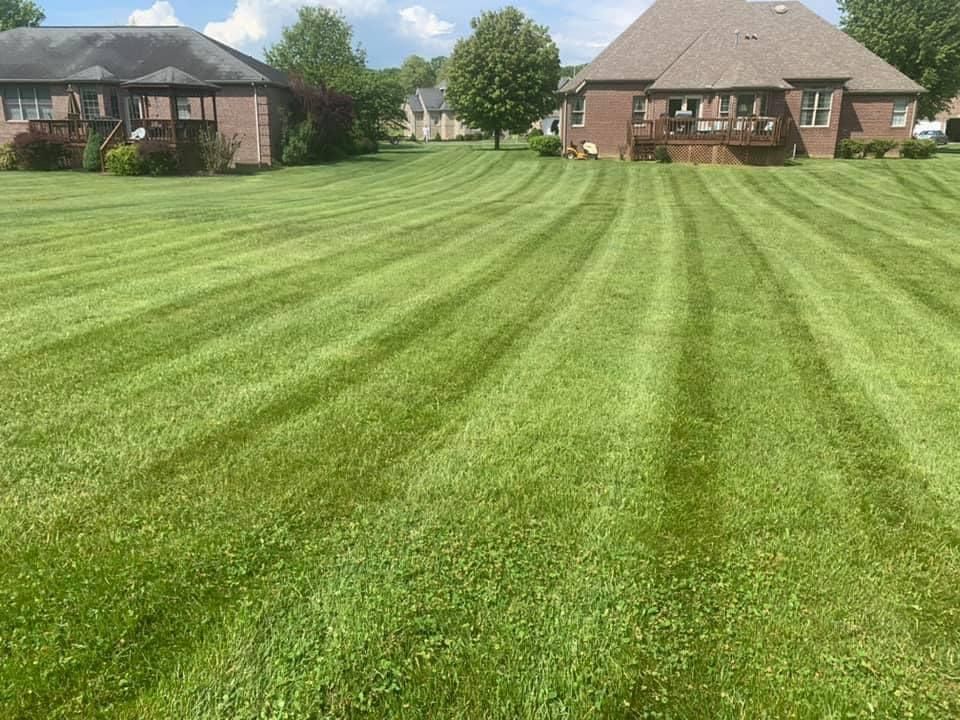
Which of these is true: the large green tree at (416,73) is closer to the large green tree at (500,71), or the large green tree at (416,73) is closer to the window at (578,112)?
the large green tree at (500,71)

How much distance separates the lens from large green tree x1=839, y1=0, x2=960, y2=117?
3991 centimetres

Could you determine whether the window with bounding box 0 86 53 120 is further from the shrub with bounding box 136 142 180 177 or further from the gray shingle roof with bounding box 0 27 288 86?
the shrub with bounding box 136 142 180 177

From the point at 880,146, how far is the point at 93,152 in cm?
3309

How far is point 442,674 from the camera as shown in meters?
2.81

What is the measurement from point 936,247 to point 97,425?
12.8m

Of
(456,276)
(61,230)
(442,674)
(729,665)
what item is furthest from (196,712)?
(61,230)

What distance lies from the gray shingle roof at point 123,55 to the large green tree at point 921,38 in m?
34.5

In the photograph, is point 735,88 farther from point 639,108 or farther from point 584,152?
point 584,152

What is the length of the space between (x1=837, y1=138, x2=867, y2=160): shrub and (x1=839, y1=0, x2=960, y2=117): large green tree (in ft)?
36.7

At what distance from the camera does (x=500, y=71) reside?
46188 millimetres

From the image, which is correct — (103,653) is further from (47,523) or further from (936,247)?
(936,247)

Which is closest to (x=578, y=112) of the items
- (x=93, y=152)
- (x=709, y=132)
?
(x=709, y=132)

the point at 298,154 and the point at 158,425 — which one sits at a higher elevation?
the point at 298,154

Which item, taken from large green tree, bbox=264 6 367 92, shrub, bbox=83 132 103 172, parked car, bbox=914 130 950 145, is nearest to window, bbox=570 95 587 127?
shrub, bbox=83 132 103 172
